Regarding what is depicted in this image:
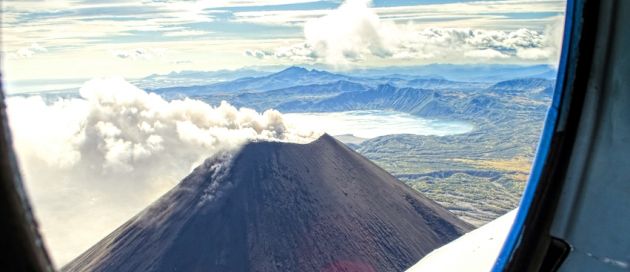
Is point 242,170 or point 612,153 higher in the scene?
point 612,153

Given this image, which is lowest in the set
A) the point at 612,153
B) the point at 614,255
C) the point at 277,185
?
the point at 277,185

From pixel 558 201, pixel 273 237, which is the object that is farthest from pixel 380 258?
pixel 558 201

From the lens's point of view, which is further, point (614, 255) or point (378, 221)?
point (378, 221)

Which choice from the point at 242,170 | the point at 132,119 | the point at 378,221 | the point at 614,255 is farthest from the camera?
the point at 132,119

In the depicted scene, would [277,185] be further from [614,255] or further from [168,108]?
[614,255]

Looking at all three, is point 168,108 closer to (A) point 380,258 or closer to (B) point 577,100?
(A) point 380,258

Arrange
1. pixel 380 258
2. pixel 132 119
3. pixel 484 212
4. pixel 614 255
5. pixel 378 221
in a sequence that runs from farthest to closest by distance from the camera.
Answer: pixel 132 119, pixel 484 212, pixel 378 221, pixel 380 258, pixel 614 255
